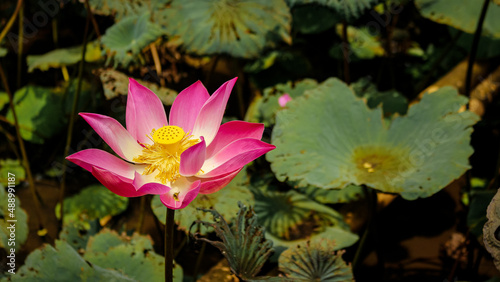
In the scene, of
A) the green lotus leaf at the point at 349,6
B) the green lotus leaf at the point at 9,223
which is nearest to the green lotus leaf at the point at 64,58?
the green lotus leaf at the point at 9,223

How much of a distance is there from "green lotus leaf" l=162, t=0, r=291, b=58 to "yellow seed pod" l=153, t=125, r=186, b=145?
0.63 metres

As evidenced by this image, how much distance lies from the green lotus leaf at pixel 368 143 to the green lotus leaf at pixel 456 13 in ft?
1.25

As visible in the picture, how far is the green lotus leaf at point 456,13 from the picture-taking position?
54.1 inches

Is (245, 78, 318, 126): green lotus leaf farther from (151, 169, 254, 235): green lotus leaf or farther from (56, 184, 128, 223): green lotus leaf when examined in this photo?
(56, 184, 128, 223): green lotus leaf

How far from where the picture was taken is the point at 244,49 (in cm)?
125

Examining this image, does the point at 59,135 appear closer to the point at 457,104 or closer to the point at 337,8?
the point at 337,8

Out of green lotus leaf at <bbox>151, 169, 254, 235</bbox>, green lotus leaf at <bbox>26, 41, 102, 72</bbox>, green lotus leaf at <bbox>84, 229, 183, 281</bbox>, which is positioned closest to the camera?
green lotus leaf at <bbox>84, 229, 183, 281</bbox>

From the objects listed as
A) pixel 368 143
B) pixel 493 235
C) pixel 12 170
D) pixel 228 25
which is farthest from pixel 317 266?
pixel 12 170

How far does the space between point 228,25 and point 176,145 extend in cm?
70

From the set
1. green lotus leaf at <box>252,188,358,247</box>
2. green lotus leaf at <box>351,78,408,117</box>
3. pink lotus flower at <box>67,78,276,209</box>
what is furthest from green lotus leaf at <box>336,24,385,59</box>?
pink lotus flower at <box>67,78,276,209</box>

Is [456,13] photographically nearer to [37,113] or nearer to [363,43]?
[363,43]

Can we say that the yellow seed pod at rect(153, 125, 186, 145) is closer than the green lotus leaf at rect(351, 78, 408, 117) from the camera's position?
Yes

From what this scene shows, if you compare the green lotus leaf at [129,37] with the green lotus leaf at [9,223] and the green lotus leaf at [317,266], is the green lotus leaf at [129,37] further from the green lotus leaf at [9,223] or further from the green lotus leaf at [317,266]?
the green lotus leaf at [317,266]

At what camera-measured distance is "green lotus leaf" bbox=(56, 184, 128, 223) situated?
1417 mm
